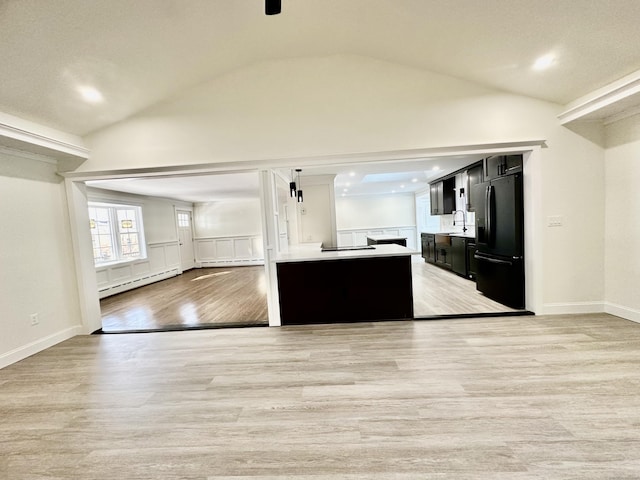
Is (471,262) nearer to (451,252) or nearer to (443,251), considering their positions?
(451,252)

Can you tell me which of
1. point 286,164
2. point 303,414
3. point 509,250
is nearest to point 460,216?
point 509,250

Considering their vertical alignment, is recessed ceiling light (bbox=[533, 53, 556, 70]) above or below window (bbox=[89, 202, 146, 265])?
above

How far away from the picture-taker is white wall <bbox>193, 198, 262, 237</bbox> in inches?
387

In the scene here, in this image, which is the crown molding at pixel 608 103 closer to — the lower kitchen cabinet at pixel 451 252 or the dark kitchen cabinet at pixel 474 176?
the dark kitchen cabinet at pixel 474 176

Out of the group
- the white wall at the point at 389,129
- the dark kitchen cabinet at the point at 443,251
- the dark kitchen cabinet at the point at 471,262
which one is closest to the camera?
the white wall at the point at 389,129

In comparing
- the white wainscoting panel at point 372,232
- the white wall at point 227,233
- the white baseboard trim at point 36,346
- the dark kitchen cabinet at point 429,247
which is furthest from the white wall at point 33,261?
the white wainscoting panel at point 372,232

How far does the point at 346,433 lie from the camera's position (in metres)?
1.70

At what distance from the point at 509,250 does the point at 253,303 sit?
13.0 feet

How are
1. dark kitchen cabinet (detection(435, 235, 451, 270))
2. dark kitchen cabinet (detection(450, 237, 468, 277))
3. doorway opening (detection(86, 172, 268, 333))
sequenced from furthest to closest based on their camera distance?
dark kitchen cabinet (detection(435, 235, 451, 270)) < dark kitchen cabinet (detection(450, 237, 468, 277)) < doorway opening (detection(86, 172, 268, 333))

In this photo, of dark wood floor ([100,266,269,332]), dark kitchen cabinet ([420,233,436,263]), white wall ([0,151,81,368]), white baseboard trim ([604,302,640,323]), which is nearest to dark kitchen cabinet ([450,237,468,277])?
dark kitchen cabinet ([420,233,436,263])

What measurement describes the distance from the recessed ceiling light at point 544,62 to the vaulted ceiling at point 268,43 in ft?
0.13

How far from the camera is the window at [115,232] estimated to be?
622 centimetres

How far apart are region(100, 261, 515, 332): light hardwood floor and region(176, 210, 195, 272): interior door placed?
2.01 metres

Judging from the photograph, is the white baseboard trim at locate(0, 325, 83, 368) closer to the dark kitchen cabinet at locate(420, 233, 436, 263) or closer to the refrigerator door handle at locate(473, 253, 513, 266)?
the refrigerator door handle at locate(473, 253, 513, 266)
